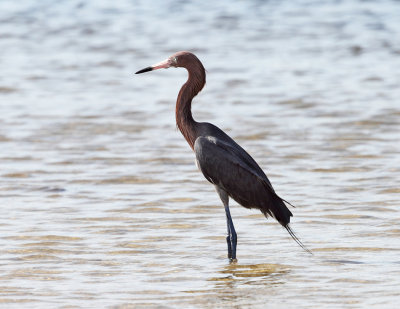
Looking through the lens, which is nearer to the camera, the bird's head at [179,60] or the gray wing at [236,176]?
the gray wing at [236,176]

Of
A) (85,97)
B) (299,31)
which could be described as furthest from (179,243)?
(299,31)

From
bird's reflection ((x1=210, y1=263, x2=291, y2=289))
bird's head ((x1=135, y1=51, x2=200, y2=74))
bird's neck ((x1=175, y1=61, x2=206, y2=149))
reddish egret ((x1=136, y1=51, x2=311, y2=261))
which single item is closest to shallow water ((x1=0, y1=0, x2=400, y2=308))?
bird's reflection ((x1=210, y1=263, x2=291, y2=289))

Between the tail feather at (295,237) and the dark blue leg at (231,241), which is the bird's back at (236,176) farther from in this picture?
the dark blue leg at (231,241)

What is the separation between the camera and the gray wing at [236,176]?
785 cm

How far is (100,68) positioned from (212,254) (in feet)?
36.7

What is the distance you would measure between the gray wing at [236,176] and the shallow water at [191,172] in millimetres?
389

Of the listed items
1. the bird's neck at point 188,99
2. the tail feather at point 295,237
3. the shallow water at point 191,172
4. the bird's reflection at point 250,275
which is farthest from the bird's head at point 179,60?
the bird's reflection at point 250,275

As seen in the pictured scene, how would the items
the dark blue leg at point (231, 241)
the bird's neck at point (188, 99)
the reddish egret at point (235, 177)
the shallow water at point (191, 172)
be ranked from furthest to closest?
the bird's neck at point (188, 99)
the reddish egret at point (235, 177)
the dark blue leg at point (231, 241)
the shallow water at point (191, 172)

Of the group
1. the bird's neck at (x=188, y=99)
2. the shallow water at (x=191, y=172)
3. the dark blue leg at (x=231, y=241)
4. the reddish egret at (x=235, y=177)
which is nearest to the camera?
the shallow water at (x=191, y=172)

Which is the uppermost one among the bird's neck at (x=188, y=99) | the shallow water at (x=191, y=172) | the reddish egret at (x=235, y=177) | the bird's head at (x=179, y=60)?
the bird's head at (x=179, y=60)

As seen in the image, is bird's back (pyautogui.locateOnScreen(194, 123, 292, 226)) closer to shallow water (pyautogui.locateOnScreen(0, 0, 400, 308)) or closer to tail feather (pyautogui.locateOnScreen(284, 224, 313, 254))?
tail feather (pyautogui.locateOnScreen(284, 224, 313, 254))

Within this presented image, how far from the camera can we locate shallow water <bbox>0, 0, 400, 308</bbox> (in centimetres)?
705

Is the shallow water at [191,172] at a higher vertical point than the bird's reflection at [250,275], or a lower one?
lower

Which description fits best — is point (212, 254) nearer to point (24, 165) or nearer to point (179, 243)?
point (179, 243)
